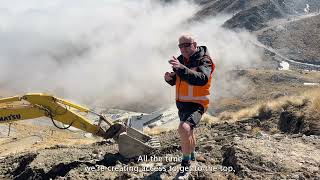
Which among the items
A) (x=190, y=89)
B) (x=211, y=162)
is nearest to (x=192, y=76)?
(x=190, y=89)

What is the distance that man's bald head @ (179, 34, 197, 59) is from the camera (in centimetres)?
708

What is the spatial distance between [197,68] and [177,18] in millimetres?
145236

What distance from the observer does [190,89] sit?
7.24m

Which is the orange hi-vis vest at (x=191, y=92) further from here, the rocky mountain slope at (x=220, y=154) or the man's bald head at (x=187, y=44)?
the rocky mountain slope at (x=220, y=154)

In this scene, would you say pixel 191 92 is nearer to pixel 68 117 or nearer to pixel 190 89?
pixel 190 89

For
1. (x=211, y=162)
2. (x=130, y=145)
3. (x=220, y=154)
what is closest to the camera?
(x=211, y=162)

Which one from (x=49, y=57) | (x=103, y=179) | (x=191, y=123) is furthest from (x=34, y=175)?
(x=49, y=57)

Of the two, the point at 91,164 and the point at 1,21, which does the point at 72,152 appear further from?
the point at 1,21

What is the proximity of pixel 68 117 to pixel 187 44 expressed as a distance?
464 cm

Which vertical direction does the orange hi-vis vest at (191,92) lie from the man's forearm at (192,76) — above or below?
below

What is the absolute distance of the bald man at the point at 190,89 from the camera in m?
7.05

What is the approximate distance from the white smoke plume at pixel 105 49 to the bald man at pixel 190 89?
2485 inches

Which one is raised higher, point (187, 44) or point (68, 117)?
point (187, 44)

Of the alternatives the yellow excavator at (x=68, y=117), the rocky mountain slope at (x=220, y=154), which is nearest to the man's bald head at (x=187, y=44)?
the rocky mountain slope at (x=220, y=154)
